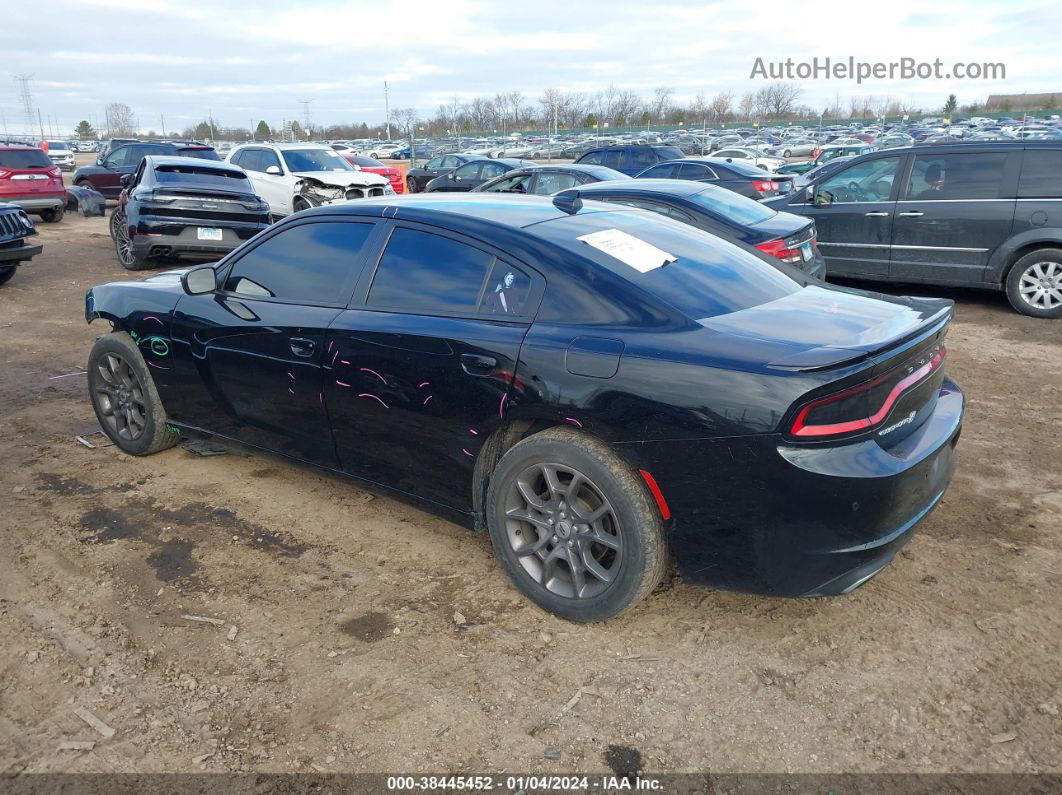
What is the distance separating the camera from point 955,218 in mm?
8352

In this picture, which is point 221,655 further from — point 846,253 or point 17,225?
point 17,225

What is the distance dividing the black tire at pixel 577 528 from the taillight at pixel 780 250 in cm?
475

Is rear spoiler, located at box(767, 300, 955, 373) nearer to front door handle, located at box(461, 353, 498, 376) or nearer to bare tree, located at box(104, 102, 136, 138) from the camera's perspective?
front door handle, located at box(461, 353, 498, 376)

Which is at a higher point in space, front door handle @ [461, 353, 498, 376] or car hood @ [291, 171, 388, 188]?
car hood @ [291, 171, 388, 188]

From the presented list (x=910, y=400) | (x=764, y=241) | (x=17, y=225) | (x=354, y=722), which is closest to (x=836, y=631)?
(x=910, y=400)

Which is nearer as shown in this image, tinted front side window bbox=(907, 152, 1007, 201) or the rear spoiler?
the rear spoiler

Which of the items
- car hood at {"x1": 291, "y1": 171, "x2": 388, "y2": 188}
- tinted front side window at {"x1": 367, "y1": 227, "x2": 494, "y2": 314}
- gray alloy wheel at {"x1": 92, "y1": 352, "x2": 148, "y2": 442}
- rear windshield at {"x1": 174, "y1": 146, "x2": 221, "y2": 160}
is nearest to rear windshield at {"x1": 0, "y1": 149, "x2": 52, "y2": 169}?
rear windshield at {"x1": 174, "y1": 146, "x2": 221, "y2": 160}

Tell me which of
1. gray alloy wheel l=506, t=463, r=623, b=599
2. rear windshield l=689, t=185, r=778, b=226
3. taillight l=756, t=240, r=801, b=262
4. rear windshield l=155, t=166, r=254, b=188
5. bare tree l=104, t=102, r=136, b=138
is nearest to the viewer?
gray alloy wheel l=506, t=463, r=623, b=599

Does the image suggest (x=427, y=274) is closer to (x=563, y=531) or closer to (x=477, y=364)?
(x=477, y=364)

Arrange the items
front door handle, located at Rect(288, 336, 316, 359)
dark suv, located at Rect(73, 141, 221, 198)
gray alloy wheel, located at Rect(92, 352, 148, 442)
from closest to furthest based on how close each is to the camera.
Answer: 1. front door handle, located at Rect(288, 336, 316, 359)
2. gray alloy wheel, located at Rect(92, 352, 148, 442)
3. dark suv, located at Rect(73, 141, 221, 198)

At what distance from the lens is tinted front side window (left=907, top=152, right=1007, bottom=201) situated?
323 inches

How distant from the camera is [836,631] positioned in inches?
122

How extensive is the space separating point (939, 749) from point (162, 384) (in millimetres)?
4123

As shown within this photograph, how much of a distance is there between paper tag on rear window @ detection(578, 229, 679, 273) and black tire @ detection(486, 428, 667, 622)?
2.54 feet
